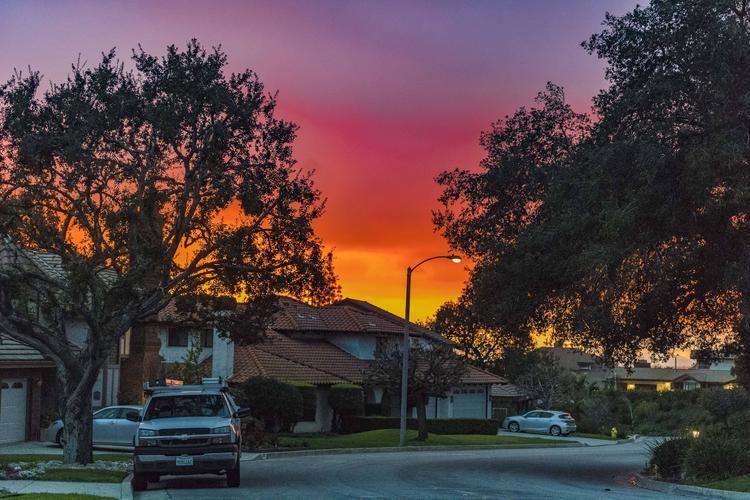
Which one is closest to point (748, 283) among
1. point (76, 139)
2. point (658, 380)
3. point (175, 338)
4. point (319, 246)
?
point (319, 246)

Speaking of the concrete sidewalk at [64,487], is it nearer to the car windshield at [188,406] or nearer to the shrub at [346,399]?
the car windshield at [188,406]

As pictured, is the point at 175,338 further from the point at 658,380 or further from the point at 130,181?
the point at 658,380

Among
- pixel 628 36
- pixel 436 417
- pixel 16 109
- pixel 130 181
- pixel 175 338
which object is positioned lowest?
pixel 436 417

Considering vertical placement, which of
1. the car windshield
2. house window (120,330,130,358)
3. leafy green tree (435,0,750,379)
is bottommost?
the car windshield

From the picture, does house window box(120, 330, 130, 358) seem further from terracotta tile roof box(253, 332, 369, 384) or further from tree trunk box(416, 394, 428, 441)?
tree trunk box(416, 394, 428, 441)

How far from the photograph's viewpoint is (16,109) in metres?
22.0

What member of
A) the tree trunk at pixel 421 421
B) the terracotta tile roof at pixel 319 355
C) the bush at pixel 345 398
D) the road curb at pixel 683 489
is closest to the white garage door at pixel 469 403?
the terracotta tile roof at pixel 319 355

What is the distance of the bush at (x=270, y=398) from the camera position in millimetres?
41250

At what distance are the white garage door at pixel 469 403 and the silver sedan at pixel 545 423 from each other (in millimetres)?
2628

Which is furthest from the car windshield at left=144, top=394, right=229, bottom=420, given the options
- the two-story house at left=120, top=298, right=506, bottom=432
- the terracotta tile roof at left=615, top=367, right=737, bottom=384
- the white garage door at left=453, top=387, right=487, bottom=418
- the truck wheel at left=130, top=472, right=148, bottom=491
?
the terracotta tile roof at left=615, top=367, right=737, bottom=384

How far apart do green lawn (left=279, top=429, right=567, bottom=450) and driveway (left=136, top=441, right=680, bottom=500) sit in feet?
12.8

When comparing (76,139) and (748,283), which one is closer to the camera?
(76,139)

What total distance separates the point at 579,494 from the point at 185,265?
35.5 ft

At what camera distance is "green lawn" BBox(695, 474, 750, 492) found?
19561 mm
